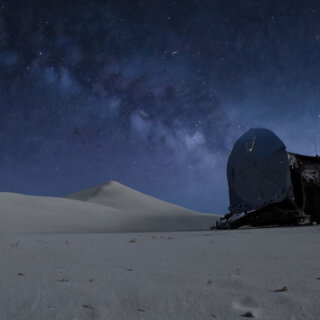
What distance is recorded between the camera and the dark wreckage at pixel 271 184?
44.5 ft

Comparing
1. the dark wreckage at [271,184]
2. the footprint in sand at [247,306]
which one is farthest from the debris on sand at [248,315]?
the dark wreckage at [271,184]

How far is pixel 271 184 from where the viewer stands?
1377 centimetres

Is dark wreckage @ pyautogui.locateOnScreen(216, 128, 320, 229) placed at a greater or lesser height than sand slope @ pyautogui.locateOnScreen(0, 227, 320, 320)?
greater

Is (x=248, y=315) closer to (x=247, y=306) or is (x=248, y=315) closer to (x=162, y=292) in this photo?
(x=247, y=306)

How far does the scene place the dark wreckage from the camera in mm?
13578

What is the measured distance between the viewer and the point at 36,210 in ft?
95.6

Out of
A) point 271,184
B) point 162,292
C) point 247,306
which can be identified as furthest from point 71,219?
point 247,306

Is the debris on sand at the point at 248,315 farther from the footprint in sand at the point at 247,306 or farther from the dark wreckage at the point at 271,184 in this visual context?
the dark wreckage at the point at 271,184

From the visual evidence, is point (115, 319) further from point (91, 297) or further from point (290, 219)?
point (290, 219)

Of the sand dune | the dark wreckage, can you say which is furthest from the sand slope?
the sand dune

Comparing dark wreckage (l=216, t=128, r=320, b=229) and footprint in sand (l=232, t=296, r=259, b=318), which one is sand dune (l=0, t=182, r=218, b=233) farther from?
footprint in sand (l=232, t=296, r=259, b=318)

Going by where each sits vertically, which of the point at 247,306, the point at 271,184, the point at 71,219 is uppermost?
the point at 271,184

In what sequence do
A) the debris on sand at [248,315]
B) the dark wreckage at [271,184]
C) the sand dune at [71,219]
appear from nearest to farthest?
the debris on sand at [248,315]
the dark wreckage at [271,184]
the sand dune at [71,219]

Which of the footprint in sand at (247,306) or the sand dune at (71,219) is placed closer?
the footprint in sand at (247,306)
